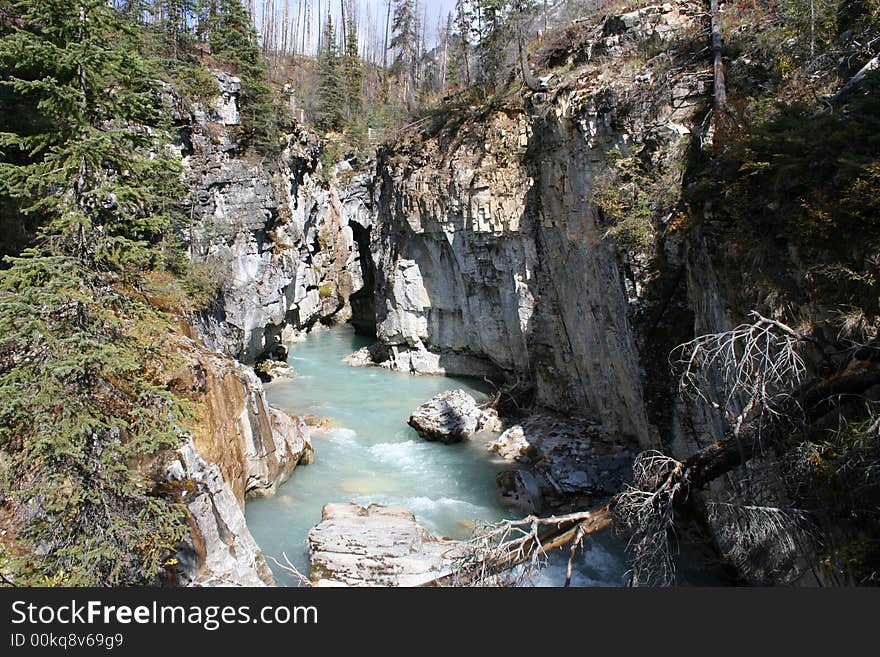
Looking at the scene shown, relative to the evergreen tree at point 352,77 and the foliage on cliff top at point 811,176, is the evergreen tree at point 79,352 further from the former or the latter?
the evergreen tree at point 352,77

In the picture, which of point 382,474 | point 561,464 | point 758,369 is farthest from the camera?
point 382,474

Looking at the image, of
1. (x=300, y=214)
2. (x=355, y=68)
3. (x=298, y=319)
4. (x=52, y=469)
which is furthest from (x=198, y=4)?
(x=52, y=469)

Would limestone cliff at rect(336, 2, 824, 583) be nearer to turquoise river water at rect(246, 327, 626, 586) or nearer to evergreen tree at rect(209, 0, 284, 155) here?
turquoise river water at rect(246, 327, 626, 586)

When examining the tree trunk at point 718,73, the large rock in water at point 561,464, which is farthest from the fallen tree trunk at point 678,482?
the tree trunk at point 718,73

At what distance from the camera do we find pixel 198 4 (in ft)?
106

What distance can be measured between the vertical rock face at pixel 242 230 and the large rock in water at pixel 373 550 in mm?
7921

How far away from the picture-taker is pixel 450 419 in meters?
15.9

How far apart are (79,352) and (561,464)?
10360 millimetres

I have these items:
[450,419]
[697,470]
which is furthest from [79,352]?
[450,419]

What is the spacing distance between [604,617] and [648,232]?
8470mm

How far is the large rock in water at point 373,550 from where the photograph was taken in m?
8.70

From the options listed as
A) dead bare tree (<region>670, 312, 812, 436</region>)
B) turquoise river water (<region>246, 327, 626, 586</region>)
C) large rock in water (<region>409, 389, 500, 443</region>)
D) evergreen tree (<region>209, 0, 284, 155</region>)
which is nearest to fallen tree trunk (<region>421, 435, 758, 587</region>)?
dead bare tree (<region>670, 312, 812, 436</region>)

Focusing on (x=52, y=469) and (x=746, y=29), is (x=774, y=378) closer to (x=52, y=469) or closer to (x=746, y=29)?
(x=52, y=469)

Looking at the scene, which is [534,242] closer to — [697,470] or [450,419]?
[450,419]
